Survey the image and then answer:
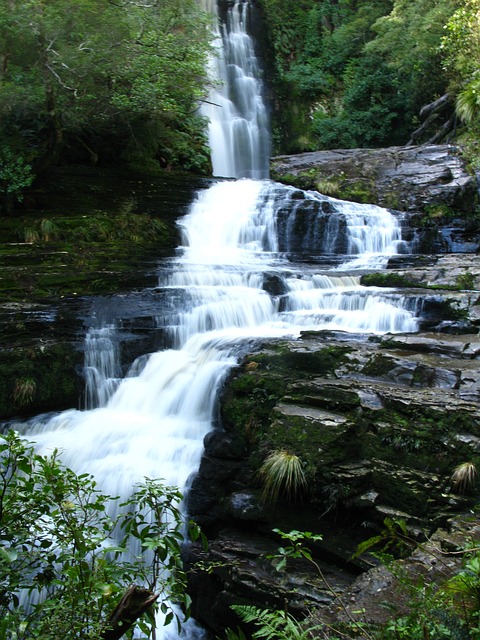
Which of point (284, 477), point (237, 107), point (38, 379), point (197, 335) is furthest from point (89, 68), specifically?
point (284, 477)

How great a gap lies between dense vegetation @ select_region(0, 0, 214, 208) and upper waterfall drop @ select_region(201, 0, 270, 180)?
4215 millimetres

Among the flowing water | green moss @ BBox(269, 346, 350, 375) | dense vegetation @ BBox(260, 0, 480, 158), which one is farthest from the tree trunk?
dense vegetation @ BBox(260, 0, 480, 158)

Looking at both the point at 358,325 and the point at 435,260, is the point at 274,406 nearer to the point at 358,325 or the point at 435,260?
the point at 358,325

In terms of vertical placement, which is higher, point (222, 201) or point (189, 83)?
point (189, 83)

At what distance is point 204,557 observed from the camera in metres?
5.59

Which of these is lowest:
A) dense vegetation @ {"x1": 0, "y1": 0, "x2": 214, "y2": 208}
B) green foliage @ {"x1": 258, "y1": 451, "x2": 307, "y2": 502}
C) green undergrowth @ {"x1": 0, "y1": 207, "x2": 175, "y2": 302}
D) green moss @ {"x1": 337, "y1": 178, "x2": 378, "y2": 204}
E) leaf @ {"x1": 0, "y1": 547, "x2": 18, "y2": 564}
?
green foliage @ {"x1": 258, "y1": 451, "x2": 307, "y2": 502}

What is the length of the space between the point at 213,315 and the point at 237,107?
48.2 feet

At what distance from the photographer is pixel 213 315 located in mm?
9484

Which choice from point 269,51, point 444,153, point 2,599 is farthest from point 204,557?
point 269,51

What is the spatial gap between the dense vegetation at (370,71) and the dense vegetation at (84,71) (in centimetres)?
733

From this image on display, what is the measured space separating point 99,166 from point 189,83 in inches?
147

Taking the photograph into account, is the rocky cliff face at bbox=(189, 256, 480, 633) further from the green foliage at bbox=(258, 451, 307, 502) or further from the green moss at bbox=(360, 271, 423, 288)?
the green moss at bbox=(360, 271, 423, 288)

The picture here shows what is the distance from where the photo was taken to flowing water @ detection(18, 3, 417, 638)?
6945mm

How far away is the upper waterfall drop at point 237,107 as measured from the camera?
795 inches
